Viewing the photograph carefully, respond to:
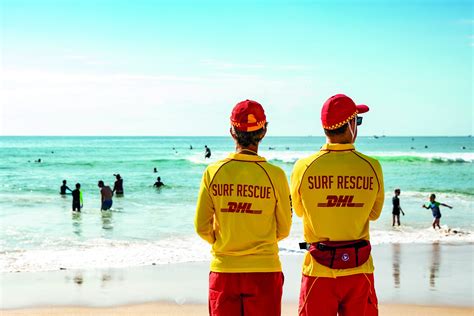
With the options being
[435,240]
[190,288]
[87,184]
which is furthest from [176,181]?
[190,288]

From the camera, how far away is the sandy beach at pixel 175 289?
8.03m

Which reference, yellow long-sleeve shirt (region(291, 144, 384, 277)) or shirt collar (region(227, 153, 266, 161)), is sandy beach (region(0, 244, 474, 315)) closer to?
yellow long-sleeve shirt (region(291, 144, 384, 277))

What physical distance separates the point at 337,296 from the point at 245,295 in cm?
53

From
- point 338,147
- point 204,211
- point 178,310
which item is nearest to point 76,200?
point 178,310

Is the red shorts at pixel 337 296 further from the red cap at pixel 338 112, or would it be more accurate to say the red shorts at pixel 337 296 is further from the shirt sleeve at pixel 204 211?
the red cap at pixel 338 112

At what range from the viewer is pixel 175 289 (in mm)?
9172


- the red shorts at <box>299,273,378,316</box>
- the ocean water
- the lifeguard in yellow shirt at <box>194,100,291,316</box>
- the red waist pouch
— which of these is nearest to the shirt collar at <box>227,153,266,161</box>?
the lifeguard in yellow shirt at <box>194,100,291,316</box>

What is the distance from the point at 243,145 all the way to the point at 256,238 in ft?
1.74

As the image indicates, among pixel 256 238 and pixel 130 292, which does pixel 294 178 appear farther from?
pixel 130 292

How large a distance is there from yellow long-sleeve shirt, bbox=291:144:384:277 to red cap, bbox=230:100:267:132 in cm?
35

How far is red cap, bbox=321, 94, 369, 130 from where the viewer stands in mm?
3590

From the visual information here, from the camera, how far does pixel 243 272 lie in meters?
3.43

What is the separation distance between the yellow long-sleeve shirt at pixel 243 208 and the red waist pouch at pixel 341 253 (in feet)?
0.84

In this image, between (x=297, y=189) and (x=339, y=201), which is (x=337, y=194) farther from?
(x=297, y=189)
